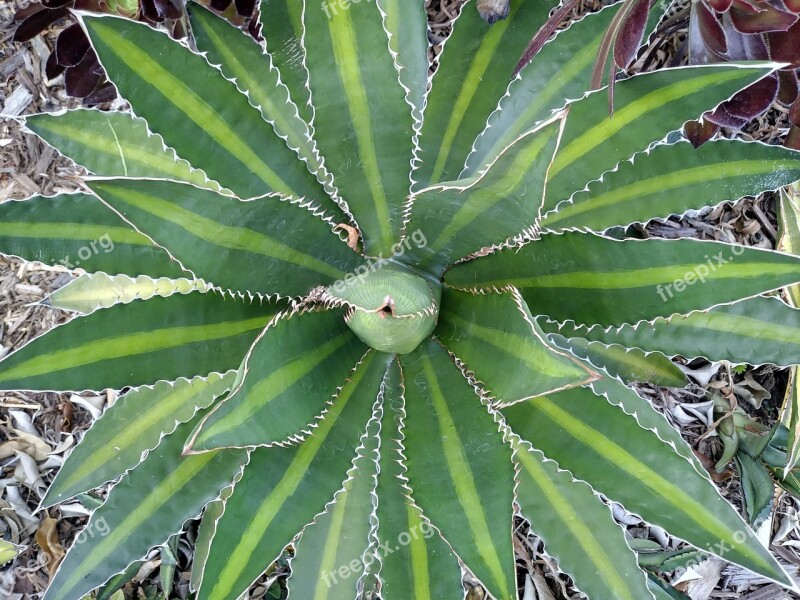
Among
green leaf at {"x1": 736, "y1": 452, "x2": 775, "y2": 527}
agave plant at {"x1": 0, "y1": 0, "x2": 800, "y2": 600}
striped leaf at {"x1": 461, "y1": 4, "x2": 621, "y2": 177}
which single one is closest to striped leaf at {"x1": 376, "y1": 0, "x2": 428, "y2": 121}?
agave plant at {"x1": 0, "y1": 0, "x2": 800, "y2": 600}

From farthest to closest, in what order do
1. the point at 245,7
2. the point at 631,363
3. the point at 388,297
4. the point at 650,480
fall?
1. the point at 245,7
2. the point at 631,363
3. the point at 650,480
4. the point at 388,297

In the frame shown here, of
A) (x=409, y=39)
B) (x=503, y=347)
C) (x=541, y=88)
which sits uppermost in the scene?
(x=409, y=39)

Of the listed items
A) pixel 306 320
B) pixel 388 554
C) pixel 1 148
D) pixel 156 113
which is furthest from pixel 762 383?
pixel 1 148

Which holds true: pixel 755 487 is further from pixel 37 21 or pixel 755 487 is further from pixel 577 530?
pixel 37 21

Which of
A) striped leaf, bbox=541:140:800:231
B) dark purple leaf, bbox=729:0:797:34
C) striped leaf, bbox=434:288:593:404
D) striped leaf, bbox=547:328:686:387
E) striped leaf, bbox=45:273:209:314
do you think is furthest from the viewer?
striped leaf, bbox=45:273:209:314

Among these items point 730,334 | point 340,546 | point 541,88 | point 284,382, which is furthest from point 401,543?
point 541,88

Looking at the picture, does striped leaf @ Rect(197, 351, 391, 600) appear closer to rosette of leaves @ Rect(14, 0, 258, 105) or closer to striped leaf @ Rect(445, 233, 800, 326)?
striped leaf @ Rect(445, 233, 800, 326)

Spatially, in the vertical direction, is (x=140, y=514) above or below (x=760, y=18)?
below

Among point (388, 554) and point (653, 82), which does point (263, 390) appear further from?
point (653, 82)
